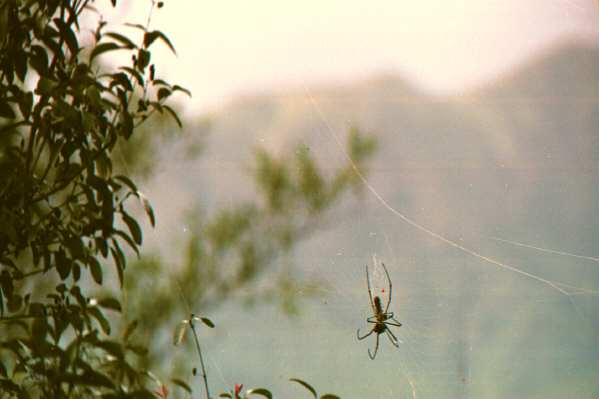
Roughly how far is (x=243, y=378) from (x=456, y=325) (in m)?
0.59

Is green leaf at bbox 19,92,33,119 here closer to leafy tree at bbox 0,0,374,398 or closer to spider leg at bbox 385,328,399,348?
leafy tree at bbox 0,0,374,398

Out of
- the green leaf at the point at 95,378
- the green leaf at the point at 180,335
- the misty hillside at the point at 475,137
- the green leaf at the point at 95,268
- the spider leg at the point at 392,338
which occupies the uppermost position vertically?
the misty hillside at the point at 475,137

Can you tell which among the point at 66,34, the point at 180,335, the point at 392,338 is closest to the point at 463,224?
the point at 392,338

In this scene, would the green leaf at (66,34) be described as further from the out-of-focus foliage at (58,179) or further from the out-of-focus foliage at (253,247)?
the out-of-focus foliage at (253,247)

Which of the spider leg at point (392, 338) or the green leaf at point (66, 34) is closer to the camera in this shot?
the green leaf at point (66, 34)

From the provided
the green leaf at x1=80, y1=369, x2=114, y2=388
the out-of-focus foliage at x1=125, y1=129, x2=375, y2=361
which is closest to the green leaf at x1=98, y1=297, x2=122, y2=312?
the green leaf at x1=80, y1=369, x2=114, y2=388

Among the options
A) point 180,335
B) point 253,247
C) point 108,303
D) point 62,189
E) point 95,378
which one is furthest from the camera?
point 253,247

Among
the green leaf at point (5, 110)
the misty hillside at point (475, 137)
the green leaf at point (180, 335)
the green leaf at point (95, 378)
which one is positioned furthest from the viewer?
the misty hillside at point (475, 137)

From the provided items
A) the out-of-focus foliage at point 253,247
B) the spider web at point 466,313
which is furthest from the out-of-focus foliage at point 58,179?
the spider web at point 466,313

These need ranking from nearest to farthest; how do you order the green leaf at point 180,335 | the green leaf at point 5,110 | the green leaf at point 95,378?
1. the green leaf at point 95,378
2. the green leaf at point 5,110
3. the green leaf at point 180,335

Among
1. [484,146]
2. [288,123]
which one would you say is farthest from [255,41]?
[484,146]

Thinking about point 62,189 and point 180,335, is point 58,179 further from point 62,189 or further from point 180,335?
point 180,335

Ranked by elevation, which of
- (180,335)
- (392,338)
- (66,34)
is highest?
(66,34)

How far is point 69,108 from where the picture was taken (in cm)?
118
